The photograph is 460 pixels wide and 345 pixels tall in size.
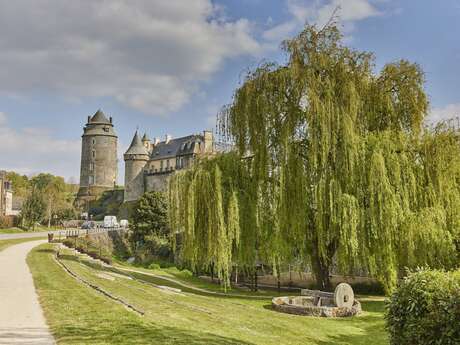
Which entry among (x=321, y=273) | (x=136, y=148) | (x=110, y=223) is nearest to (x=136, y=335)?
(x=321, y=273)

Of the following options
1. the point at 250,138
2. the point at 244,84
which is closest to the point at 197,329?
the point at 250,138

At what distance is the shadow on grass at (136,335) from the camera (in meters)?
7.97

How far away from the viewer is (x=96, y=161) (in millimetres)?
82438

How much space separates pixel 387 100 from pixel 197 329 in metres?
13.5

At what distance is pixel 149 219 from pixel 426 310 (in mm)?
38370

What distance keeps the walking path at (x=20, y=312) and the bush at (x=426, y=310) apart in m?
5.76

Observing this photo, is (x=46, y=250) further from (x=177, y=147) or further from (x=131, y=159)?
(x=131, y=159)

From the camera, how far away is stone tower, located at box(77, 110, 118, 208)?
270 ft

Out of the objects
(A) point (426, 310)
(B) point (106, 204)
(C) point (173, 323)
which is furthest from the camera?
(B) point (106, 204)

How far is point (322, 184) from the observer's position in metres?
17.2

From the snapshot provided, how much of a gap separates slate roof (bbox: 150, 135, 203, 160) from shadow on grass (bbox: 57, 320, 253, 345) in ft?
185

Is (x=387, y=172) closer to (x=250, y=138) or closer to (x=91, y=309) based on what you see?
(x=250, y=138)

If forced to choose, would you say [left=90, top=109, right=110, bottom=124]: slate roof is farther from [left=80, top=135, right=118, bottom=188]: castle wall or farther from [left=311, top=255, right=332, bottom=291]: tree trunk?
[left=311, top=255, right=332, bottom=291]: tree trunk

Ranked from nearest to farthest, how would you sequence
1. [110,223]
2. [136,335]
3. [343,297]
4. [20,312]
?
[136,335] < [20,312] < [343,297] < [110,223]
